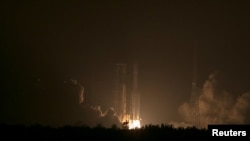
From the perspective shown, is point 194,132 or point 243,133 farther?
point 194,132

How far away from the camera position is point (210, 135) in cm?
5369

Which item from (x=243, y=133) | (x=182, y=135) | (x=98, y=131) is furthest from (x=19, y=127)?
(x=243, y=133)

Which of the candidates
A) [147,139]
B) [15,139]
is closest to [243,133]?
[147,139]

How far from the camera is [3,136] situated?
5369 centimetres

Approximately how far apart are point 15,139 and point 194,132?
453 inches

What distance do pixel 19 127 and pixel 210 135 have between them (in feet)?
38.8

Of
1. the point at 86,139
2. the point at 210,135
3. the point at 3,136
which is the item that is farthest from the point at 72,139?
the point at 210,135

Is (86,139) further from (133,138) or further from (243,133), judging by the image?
(243,133)

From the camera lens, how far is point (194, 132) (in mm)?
57000

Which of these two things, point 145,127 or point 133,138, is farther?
point 145,127

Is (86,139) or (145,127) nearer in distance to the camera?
(86,139)

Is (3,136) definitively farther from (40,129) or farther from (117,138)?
(117,138)

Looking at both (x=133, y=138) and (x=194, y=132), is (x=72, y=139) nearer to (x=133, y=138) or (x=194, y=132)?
(x=133, y=138)

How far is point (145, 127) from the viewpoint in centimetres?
5825
